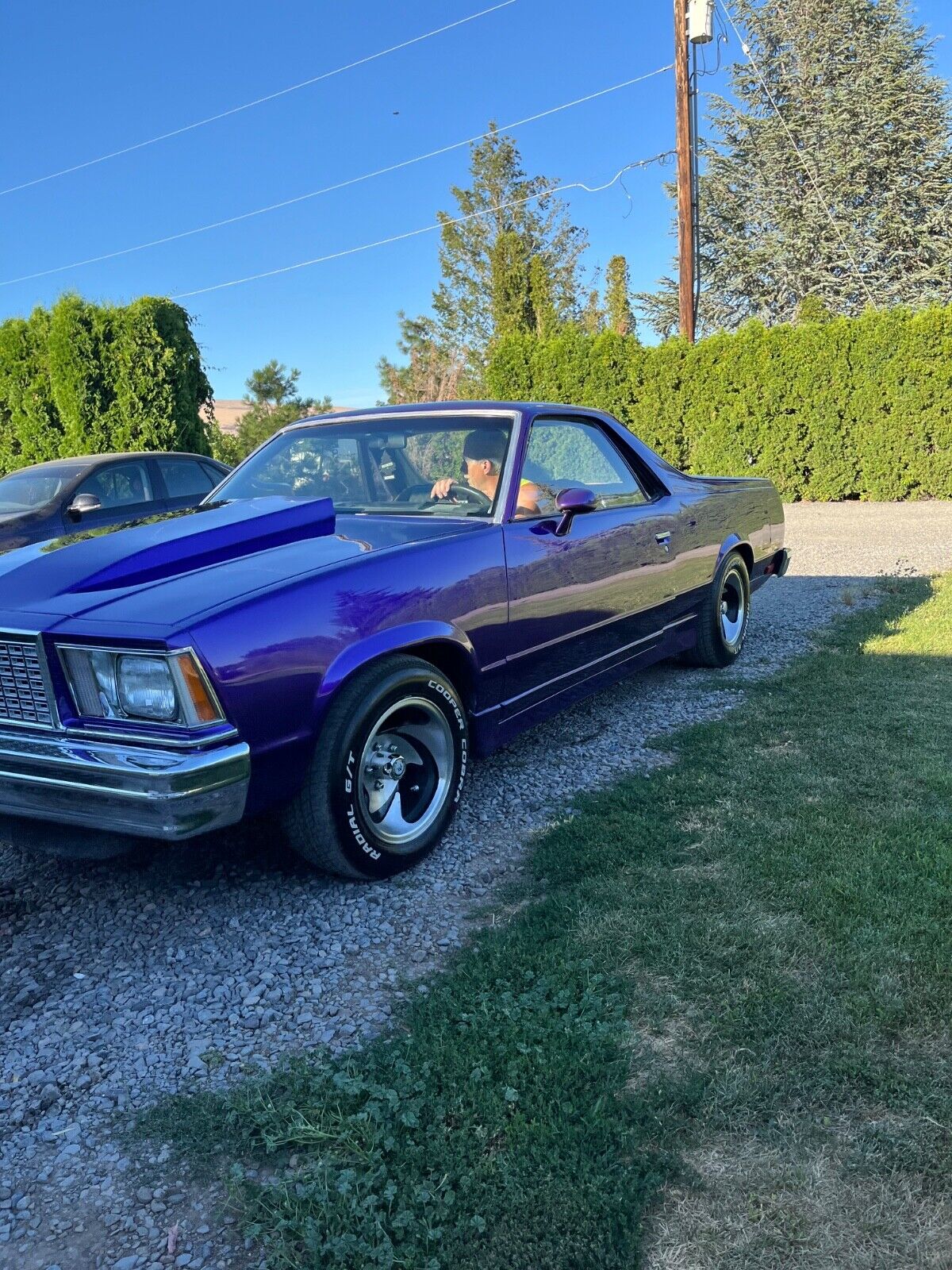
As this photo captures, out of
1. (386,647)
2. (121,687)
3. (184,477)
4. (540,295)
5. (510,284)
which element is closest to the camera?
(121,687)

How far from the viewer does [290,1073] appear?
2213mm

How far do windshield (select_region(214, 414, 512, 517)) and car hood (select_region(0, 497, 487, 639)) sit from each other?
0.19 metres

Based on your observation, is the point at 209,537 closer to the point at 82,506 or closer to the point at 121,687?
the point at 121,687

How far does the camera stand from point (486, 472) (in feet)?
12.8

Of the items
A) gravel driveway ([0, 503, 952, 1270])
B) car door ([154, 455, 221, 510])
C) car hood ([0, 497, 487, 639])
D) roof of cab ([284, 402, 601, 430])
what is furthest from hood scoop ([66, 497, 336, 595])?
car door ([154, 455, 221, 510])

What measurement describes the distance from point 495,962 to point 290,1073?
622 millimetres

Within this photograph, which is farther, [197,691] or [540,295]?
[540,295]

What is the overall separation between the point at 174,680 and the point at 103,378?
41.7 feet

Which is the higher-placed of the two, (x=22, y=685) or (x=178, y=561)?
(x=178, y=561)

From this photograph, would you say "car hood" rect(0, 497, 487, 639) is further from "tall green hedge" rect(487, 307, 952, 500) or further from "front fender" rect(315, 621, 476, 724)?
"tall green hedge" rect(487, 307, 952, 500)

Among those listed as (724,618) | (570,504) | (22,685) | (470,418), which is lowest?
(724,618)

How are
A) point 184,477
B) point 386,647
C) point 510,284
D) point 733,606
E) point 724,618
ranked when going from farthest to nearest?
point 510,284
point 184,477
point 733,606
point 724,618
point 386,647

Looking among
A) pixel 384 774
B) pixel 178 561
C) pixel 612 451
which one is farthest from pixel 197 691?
pixel 612 451

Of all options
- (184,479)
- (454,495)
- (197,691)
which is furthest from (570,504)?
(184,479)
